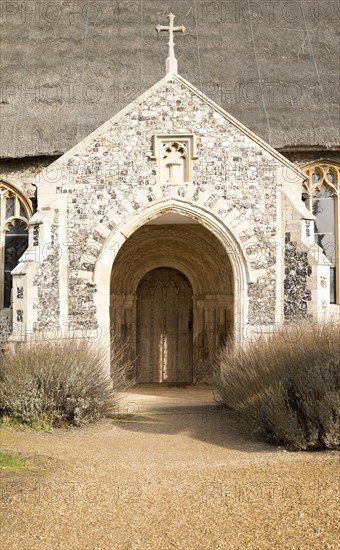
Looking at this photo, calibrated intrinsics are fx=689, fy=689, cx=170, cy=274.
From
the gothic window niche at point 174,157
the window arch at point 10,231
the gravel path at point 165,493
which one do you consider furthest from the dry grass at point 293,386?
the window arch at point 10,231

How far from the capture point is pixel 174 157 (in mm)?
11312

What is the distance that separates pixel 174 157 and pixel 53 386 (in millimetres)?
4303

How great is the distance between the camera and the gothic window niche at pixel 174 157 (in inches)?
445

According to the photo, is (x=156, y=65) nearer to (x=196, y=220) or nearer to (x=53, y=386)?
(x=196, y=220)

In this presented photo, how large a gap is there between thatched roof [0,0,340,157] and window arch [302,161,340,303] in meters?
0.65

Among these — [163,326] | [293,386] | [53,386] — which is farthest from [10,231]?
[293,386]

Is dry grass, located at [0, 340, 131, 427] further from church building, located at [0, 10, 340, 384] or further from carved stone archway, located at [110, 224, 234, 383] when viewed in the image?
carved stone archway, located at [110, 224, 234, 383]

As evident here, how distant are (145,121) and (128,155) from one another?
2.06 feet

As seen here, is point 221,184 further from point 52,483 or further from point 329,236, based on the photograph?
point 52,483

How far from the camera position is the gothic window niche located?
11.3 metres

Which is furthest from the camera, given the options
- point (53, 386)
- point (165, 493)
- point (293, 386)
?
point (53, 386)

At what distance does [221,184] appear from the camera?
1128cm

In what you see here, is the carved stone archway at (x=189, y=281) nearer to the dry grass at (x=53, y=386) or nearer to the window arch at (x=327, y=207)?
the window arch at (x=327, y=207)

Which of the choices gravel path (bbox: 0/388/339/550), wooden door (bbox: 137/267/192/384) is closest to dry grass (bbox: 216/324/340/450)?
gravel path (bbox: 0/388/339/550)
